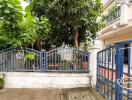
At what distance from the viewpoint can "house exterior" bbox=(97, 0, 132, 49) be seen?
37.6ft

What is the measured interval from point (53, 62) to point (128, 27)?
4654 millimetres

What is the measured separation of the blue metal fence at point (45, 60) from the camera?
10.1 meters

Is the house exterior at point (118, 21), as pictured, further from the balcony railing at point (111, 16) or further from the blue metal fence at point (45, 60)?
the blue metal fence at point (45, 60)

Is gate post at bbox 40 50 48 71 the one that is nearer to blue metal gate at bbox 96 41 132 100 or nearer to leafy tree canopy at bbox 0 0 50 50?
leafy tree canopy at bbox 0 0 50 50

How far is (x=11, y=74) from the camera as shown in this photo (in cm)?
995

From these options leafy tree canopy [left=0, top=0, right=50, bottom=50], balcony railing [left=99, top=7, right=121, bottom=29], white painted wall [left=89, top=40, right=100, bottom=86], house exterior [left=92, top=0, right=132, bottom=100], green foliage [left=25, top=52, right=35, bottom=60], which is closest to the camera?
house exterior [left=92, top=0, right=132, bottom=100]

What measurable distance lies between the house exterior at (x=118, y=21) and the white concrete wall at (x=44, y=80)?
13.3ft

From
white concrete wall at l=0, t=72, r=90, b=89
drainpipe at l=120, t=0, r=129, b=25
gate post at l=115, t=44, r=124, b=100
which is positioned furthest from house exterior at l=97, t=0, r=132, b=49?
gate post at l=115, t=44, r=124, b=100

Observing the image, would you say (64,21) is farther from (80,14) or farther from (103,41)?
(103,41)

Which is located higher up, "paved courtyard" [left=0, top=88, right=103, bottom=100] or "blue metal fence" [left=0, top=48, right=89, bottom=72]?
"blue metal fence" [left=0, top=48, right=89, bottom=72]

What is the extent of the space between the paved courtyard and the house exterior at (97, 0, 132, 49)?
15.4ft

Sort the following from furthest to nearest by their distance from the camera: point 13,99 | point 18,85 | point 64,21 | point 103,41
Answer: point 103,41 < point 64,21 < point 18,85 < point 13,99

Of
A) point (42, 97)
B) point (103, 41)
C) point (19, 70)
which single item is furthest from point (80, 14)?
point (103, 41)

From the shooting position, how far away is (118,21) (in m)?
12.9
